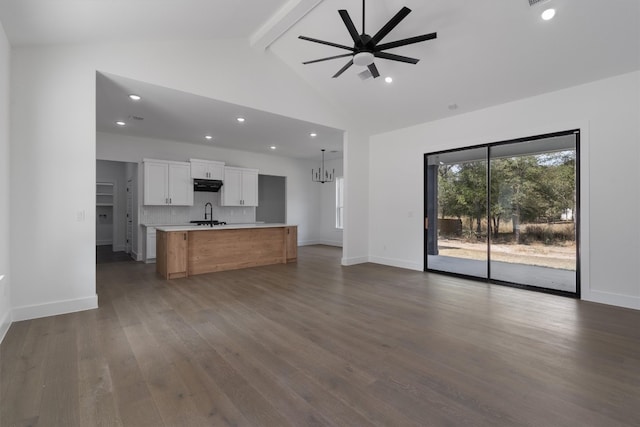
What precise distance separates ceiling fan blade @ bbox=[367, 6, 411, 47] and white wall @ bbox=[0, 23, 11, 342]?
3515 millimetres

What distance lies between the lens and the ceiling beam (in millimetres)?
3572

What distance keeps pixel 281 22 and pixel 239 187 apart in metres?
4.69

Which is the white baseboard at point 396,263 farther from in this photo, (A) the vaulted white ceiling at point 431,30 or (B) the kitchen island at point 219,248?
(A) the vaulted white ceiling at point 431,30

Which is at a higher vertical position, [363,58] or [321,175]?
[363,58]

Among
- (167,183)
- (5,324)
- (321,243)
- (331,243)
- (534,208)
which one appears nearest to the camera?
(5,324)

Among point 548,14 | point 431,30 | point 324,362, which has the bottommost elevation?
point 324,362

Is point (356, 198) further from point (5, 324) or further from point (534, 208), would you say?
point (5, 324)

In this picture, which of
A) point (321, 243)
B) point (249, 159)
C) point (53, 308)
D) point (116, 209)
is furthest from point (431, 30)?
point (116, 209)

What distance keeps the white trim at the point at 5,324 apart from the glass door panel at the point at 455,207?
229 inches

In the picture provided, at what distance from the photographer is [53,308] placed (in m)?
3.22

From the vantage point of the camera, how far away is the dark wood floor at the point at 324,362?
169cm

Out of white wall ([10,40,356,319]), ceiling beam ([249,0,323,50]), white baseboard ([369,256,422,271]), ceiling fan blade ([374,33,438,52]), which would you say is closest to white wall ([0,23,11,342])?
white wall ([10,40,356,319])

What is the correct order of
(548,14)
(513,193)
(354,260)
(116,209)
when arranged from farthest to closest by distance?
(116,209) → (354,260) → (513,193) → (548,14)

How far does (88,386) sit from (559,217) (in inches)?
237
